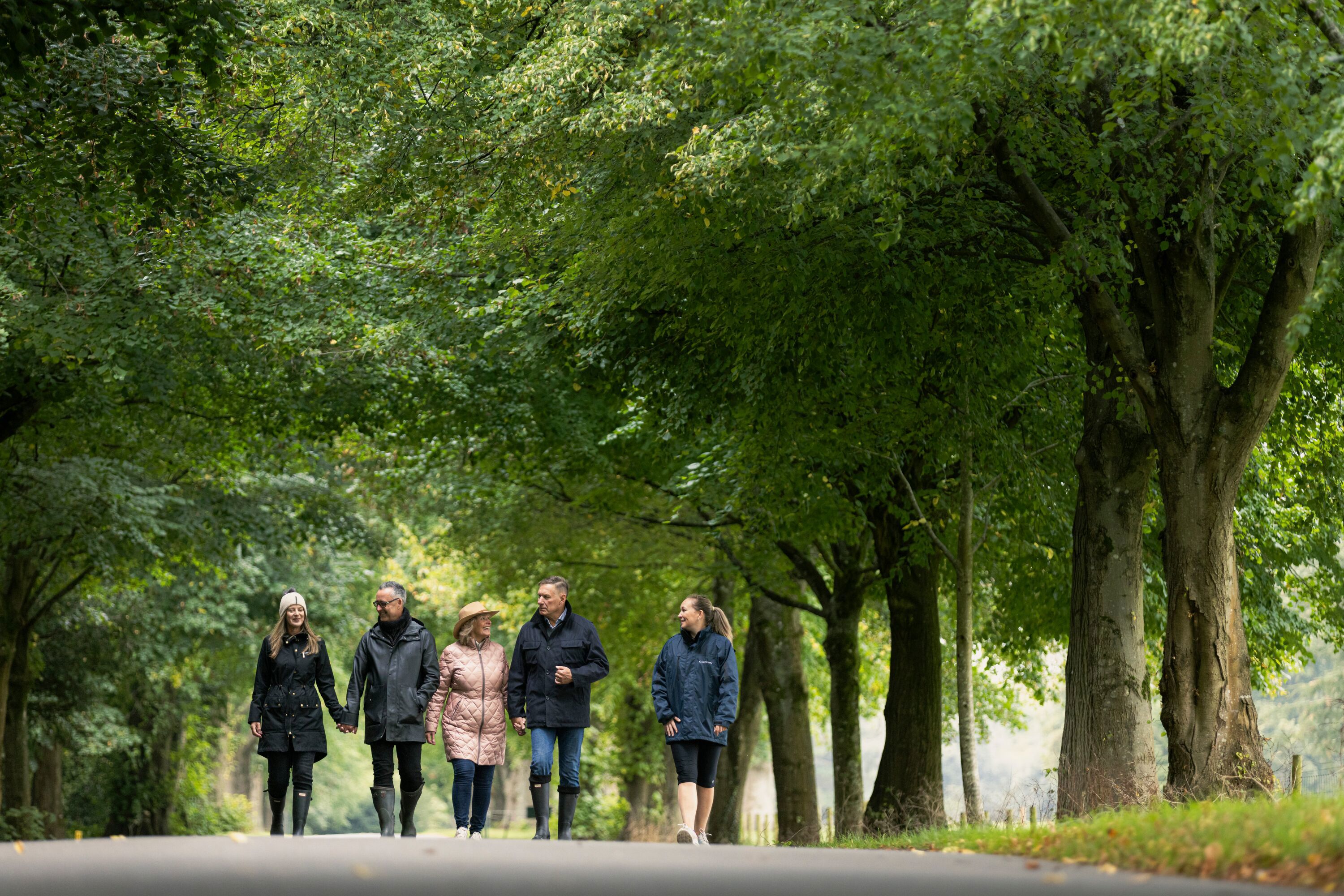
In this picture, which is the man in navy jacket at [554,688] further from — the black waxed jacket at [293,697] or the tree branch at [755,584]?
the tree branch at [755,584]

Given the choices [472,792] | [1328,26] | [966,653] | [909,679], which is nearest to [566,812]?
[472,792]

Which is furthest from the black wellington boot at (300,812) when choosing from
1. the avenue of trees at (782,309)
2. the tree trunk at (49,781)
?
the tree trunk at (49,781)

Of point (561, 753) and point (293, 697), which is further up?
point (293, 697)

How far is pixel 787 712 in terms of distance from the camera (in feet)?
73.7

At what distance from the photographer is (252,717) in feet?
33.1

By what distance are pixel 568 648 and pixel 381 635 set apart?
130 cm

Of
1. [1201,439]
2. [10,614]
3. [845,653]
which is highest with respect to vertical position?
[1201,439]

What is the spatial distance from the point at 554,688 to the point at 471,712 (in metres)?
0.73

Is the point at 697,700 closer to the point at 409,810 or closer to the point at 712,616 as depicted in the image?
the point at 712,616

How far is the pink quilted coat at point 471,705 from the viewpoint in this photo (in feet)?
34.7

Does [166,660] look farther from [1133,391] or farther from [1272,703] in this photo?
[1272,703]

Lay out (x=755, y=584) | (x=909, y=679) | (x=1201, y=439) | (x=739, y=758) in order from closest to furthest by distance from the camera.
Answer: (x=1201, y=439) → (x=909, y=679) → (x=755, y=584) → (x=739, y=758)

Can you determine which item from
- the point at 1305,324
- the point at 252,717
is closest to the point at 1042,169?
the point at 1305,324

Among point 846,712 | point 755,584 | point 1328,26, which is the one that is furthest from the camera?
point 755,584
